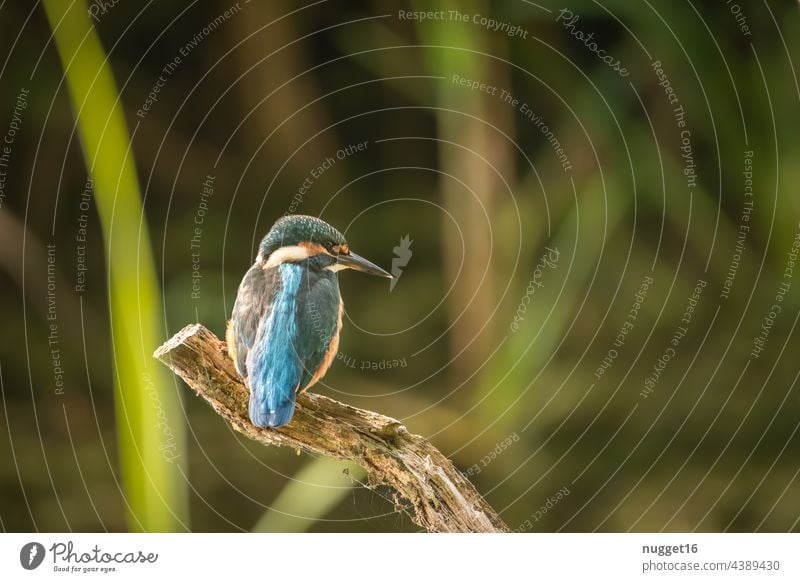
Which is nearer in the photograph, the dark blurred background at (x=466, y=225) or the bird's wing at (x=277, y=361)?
the bird's wing at (x=277, y=361)

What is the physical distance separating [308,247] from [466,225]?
1.18 feet

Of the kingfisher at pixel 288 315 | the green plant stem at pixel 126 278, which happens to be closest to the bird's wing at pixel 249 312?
the kingfisher at pixel 288 315

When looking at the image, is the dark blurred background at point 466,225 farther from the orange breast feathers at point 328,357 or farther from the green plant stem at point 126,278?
the orange breast feathers at point 328,357

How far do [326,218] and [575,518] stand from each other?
0.55 m

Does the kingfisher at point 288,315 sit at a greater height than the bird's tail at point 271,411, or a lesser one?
greater

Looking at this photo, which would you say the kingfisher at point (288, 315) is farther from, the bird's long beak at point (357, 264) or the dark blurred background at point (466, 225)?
the dark blurred background at point (466, 225)

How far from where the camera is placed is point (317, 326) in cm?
104

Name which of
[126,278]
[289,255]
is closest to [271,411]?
[289,255]

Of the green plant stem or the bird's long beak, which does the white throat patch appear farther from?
the green plant stem

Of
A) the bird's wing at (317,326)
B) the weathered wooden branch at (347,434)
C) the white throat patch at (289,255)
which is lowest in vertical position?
the weathered wooden branch at (347,434)

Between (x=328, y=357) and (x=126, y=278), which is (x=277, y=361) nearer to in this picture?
(x=328, y=357)

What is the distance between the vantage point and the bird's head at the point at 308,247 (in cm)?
106

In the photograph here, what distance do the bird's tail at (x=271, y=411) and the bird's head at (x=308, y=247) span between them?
0.15m
